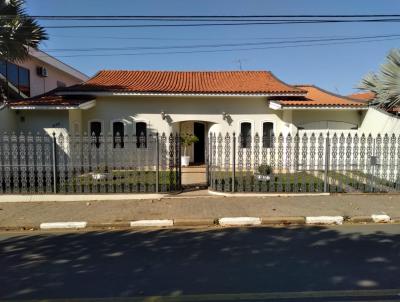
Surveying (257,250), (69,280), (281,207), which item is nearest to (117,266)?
(69,280)

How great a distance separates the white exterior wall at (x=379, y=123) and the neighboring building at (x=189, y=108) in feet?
1.64

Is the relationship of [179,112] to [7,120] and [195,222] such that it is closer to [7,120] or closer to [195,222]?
[7,120]

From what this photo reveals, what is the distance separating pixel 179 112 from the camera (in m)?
16.2

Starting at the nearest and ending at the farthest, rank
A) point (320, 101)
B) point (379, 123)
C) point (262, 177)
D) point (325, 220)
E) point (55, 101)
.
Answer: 1. point (325, 220)
2. point (262, 177)
3. point (379, 123)
4. point (55, 101)
5. point (320, 101)

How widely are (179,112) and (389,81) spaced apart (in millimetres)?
8655

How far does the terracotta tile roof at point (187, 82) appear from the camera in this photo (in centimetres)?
1566

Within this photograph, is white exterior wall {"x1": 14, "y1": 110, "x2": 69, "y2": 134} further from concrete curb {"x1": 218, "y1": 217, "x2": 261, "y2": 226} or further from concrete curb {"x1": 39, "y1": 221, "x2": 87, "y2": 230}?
concrete curb {"x1": 218, "y1": 217, "x2": 261, "y2": 226}

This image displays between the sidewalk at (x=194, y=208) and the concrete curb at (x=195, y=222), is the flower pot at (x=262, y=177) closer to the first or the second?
the sidewalk at (x=194, y=208)

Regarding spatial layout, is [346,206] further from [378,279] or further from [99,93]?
[99,93]

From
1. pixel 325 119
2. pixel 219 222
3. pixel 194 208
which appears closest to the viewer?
pixel 219 222

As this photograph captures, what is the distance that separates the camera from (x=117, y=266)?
4902mm

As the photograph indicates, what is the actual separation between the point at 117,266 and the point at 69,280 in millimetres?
688

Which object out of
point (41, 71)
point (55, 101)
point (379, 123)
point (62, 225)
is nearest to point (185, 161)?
point (55, 101)

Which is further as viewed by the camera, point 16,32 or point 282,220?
point 16,32
